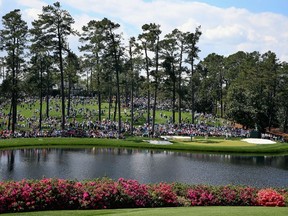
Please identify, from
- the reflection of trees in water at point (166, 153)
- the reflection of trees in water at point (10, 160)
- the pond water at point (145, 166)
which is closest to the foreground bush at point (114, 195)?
the pond water at point (145, 166)

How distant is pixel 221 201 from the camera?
68.9 feet

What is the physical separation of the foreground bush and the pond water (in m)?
12.7

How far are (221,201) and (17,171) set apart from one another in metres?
21.3

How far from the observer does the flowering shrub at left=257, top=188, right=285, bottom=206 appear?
21.0 metres

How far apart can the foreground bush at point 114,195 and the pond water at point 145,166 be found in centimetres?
1271

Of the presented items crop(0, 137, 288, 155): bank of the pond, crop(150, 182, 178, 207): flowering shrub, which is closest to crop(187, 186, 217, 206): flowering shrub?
crop(150, 182, 178, 207): flowering shrub

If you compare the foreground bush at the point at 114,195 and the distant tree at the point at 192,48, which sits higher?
the distant tree at the point at 192,48

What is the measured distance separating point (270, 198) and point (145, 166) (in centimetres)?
2082

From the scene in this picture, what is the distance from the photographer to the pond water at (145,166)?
35.1 metres

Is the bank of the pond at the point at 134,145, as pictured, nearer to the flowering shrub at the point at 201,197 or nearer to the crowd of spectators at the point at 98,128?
the crowd of spectators at the point at 98,128

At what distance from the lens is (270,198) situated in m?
21.2

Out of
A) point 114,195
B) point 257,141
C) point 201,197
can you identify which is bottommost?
point 201,197

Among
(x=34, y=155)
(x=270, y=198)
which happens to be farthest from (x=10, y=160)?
(x=270, y=198)

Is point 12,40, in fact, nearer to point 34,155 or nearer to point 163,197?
point 34,155
